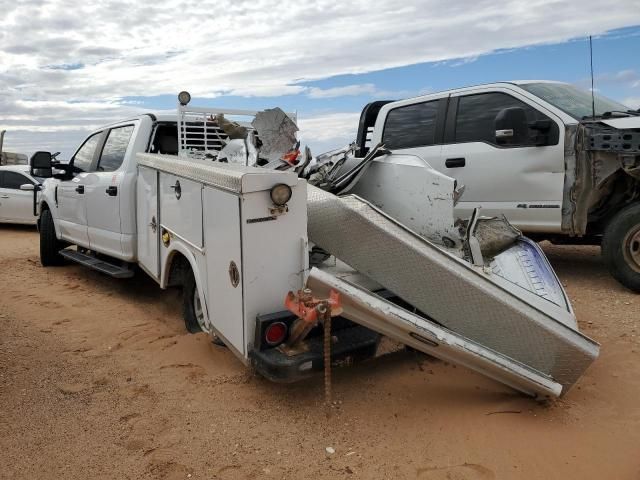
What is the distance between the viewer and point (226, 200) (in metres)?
3.14

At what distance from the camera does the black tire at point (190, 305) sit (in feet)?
14.5

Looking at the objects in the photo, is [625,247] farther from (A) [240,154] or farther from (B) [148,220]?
(B) [148,220]

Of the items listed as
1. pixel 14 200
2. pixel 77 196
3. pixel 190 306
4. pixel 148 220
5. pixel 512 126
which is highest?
pixel 512 126

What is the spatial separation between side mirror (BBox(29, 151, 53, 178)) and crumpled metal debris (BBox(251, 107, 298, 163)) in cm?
297

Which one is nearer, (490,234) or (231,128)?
(490,234)

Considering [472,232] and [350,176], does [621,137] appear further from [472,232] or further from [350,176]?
[350,176]

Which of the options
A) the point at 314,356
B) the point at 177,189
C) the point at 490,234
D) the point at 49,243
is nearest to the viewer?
the point at 314,356

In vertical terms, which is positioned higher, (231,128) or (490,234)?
(231,128)

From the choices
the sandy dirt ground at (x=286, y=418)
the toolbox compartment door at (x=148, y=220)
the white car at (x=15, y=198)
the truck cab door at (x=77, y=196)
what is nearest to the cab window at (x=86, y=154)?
the truck cab door at (x=77, y=196)

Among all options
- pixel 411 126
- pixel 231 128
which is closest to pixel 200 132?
pixel 231 128

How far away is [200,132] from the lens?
5.70m

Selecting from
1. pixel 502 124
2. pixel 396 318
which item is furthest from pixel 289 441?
pixel 502 124

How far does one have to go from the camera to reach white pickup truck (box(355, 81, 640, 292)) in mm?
5516

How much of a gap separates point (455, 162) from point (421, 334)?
405 centimetres
